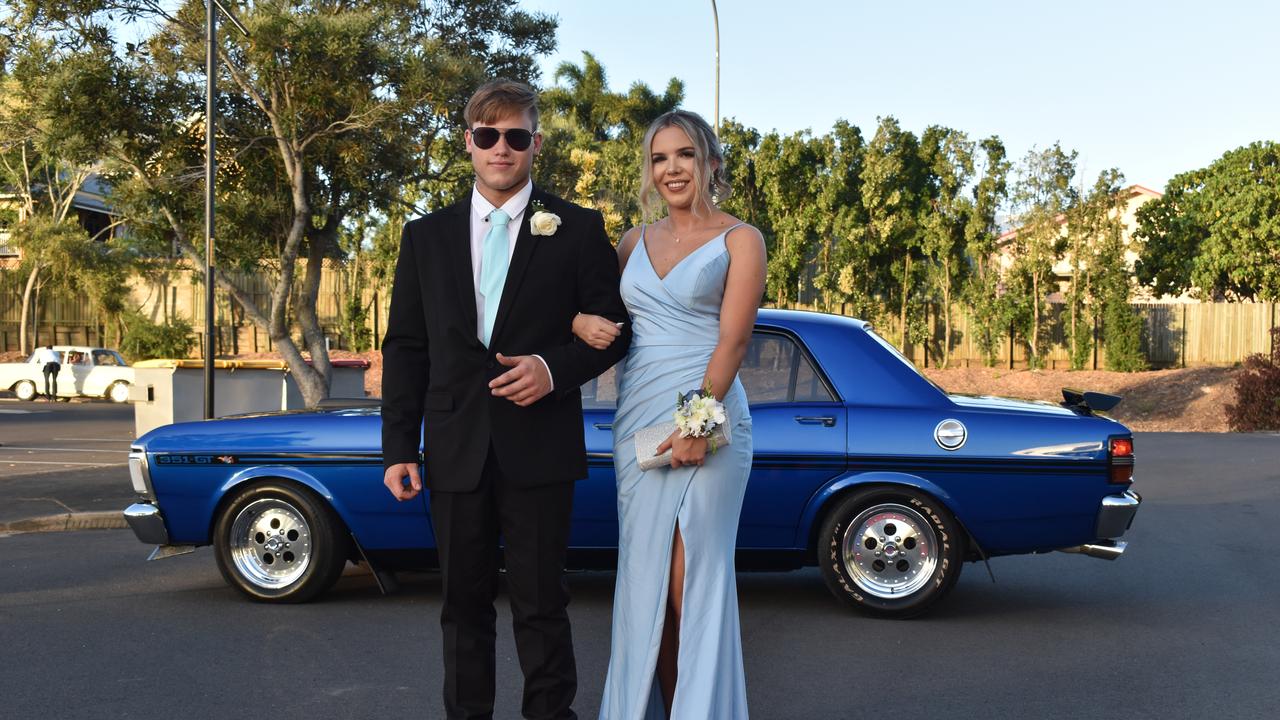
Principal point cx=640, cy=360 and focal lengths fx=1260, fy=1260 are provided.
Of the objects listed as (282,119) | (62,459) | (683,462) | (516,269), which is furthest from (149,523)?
(282,119)

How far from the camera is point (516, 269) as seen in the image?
3672 millimetres

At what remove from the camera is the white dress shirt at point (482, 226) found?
3.70 metres

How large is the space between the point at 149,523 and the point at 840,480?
3.68 metres

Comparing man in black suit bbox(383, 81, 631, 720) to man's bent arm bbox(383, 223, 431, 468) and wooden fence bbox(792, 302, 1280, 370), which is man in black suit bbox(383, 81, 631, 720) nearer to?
man's bent arm bbox(383, 223, 431, 468)

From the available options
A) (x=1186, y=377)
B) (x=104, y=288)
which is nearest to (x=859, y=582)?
(x=1186, y=377)

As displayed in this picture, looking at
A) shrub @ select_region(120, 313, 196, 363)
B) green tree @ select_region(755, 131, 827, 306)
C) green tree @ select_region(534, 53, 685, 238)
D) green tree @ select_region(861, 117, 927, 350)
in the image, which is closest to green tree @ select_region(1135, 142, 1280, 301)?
green tree @ select_region(861, 117, 927, 350)

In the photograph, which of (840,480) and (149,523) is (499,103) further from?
(149,523)

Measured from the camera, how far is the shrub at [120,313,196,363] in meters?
34.8

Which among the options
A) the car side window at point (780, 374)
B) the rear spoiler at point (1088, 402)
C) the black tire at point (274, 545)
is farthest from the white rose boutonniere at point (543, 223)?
the rear spoiler at point (1088, 402)

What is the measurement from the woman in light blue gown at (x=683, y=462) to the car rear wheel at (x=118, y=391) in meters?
27.7

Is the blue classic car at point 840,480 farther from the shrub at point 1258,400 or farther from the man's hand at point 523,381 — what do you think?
the shrub at point 1258,400

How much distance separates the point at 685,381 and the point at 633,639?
80cm

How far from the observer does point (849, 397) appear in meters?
6.46

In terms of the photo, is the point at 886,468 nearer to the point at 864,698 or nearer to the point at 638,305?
the point at 864,698
